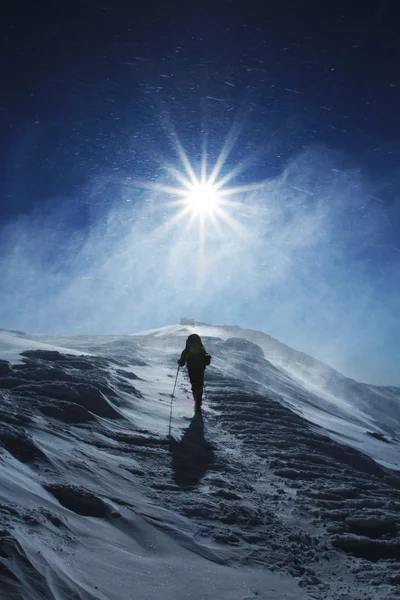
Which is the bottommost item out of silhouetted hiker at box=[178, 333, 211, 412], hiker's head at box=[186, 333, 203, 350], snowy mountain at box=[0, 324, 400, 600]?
snowy mountain at box=[0, 324, 400, 600]

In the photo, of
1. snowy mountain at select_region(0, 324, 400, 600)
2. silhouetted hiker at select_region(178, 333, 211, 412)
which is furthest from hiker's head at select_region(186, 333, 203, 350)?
snowy mountain at select_region(0, 324, 400, 600)

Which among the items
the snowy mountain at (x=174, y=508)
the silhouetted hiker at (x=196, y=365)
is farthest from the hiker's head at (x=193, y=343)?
the snowy mountain at (x=174, y=508)

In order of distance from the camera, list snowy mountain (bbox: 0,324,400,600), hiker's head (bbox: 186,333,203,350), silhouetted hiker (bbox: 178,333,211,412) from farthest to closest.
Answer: hiker's head (bbox: 186,333,203,350), silhouetted hiker (bbox: 178,333,211,412), snowy mountain (bbox: 0,324,400,600)

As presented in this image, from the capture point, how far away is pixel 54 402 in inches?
361

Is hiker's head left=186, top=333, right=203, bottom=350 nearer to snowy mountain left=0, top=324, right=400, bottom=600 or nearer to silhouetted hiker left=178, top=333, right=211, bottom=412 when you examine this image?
silhouetted hiker left=178, top=333, right=211, bottom=412

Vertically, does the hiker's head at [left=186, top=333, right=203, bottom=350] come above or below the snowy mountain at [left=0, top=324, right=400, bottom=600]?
above

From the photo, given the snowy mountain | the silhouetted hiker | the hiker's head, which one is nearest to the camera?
the snowy mountain

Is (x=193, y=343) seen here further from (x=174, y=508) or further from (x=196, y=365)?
(x=174, y=508)

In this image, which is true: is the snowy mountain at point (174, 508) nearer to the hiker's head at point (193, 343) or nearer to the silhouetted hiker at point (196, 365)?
the silhouetted hiker at point (196, 365)

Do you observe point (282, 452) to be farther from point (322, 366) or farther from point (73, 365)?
point (322, 366)

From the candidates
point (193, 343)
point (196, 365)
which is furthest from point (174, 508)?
point (193, 343)

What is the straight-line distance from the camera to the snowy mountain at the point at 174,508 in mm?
3775

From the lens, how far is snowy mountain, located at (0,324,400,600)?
378cm

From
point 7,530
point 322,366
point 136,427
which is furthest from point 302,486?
point 322,366
